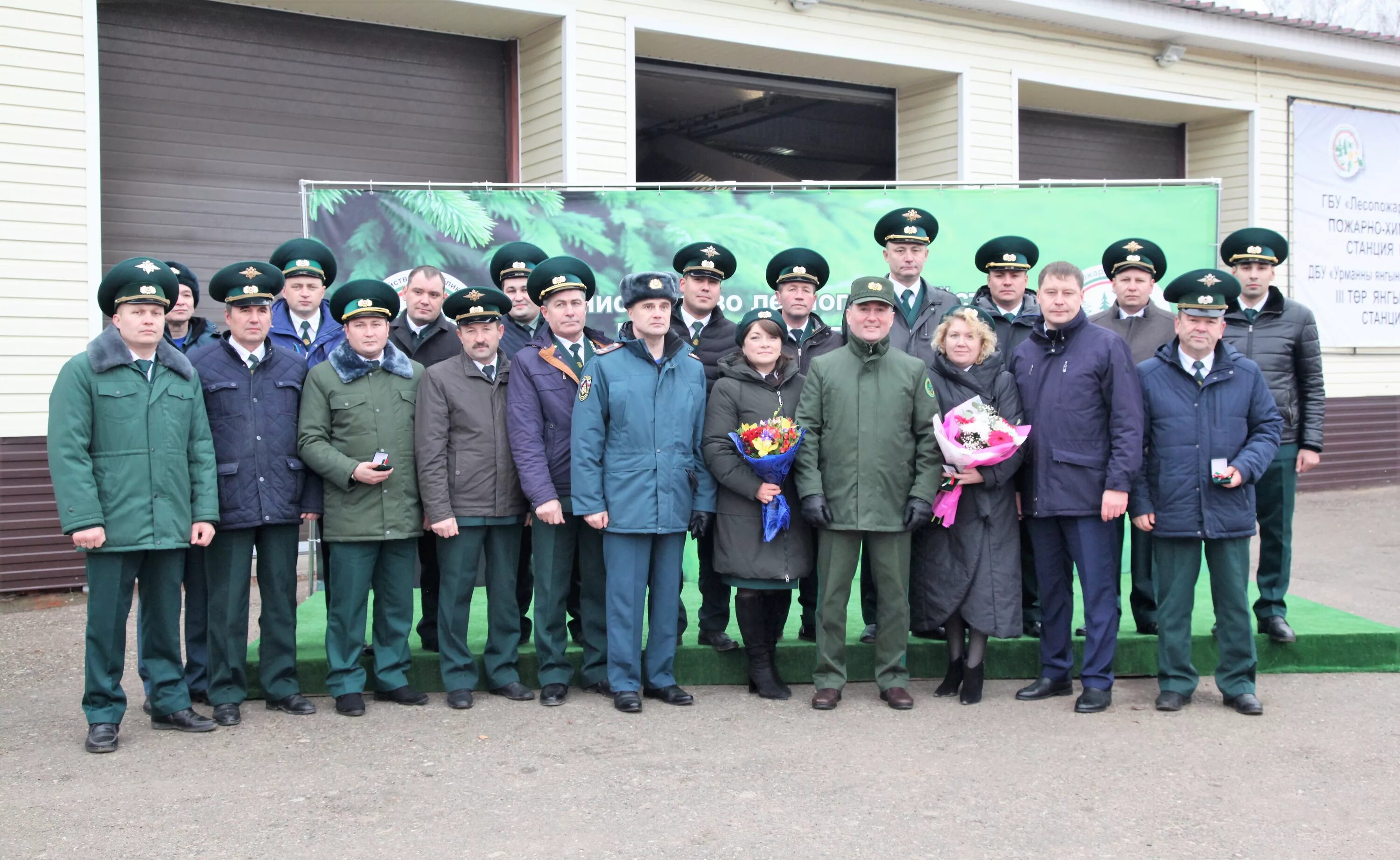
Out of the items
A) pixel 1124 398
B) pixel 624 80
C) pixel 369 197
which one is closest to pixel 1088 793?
pixel 1124 398

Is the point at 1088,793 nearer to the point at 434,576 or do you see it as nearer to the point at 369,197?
the point at 434,576

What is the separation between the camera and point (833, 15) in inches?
439

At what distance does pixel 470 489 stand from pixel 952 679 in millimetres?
2406

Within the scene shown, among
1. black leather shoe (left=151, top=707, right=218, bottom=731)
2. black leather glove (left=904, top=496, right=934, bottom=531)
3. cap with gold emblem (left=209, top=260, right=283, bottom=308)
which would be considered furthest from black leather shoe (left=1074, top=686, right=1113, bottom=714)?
cap with gold emblem (left=209, top=260, right=283, bottom=308)

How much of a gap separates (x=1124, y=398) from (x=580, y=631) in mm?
2904

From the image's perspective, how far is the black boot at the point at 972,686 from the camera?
564cm

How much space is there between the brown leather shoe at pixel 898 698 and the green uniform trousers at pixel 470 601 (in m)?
1.59

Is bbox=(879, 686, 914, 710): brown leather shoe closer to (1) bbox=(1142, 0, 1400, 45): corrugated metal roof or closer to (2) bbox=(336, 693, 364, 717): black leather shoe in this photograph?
(2) bbox=(336, 693, 364, 717): black leather shoe

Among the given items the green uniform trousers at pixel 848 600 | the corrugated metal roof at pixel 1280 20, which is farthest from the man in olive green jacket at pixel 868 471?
the corrugated metal roof at pixel 1280 20

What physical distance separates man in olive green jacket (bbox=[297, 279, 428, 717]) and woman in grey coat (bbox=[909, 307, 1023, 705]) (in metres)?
2.40

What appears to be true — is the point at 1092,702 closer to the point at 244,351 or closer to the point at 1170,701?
the point at 1170,701

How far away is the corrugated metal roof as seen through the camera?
40.2 ft

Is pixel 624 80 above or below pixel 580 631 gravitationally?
above

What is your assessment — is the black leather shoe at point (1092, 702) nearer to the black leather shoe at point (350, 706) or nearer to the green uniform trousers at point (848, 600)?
the green uniform trousers at point (848, 600)
